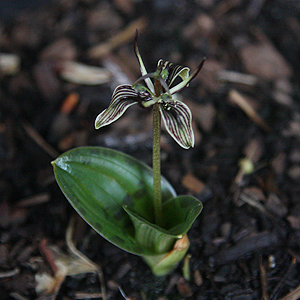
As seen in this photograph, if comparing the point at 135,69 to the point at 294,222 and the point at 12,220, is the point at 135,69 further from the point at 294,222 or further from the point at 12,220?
the point at 294,222

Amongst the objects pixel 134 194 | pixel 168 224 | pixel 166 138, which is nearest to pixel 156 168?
pixel 134 194

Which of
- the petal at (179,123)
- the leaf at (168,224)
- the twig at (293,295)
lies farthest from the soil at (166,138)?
the petal at (179,123)

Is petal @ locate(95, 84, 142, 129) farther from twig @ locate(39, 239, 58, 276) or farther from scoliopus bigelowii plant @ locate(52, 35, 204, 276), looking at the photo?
twig @ locate(39, 239, 58, 276)

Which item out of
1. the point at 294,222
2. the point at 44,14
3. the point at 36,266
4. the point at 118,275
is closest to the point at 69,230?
the point at 36,266

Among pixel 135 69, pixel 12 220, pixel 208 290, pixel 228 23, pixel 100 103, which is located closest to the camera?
pixel 208 290

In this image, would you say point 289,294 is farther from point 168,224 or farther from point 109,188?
point 109,188

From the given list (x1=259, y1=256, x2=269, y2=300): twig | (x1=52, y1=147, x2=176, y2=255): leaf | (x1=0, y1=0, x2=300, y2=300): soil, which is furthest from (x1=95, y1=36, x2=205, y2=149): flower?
(x1=259, y1=256, x2=269, y2=300): twig
